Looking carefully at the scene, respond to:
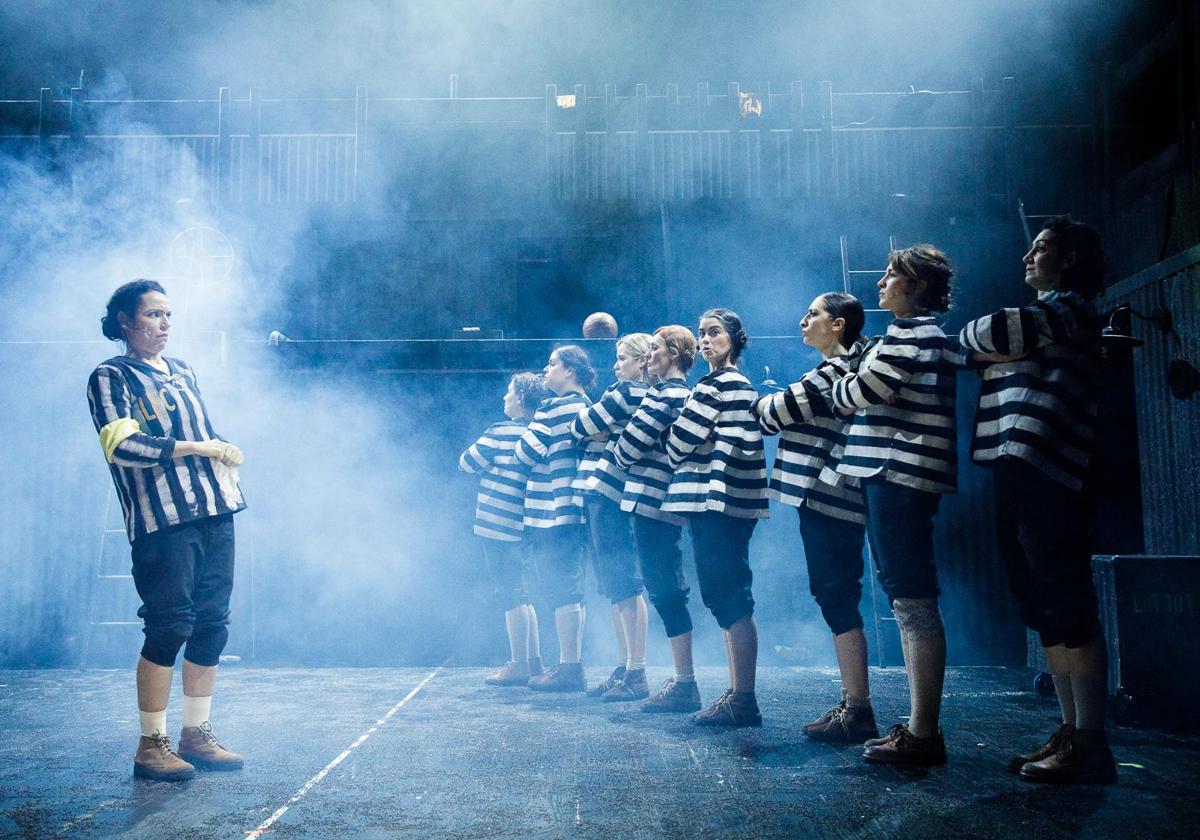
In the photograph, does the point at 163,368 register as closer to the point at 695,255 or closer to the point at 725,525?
the point at 725,525

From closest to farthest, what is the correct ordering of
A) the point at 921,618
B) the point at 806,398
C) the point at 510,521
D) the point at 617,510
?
1. the point at 921,618
2. the point at 806,398
3. the point at 617,510
4. the point at 510,521

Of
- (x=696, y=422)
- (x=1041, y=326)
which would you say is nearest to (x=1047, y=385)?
(x=1041, y=326)

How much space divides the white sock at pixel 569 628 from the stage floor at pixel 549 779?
575 mm

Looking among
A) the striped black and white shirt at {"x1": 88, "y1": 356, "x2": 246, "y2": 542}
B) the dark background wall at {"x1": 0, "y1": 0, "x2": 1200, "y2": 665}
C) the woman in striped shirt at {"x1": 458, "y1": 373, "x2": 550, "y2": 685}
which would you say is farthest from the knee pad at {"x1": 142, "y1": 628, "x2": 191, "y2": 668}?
the dark background wall at {"x1": 0, "y1": 0, "x2": 1200, "y2": 665}

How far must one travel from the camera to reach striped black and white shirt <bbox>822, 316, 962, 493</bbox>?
254 centimetres

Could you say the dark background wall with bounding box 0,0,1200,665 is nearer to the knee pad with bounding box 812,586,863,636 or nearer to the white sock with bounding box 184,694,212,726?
the knee pad with bounding box 812,586,863,636

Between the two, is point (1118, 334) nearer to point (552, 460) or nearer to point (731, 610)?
point (731, 610)

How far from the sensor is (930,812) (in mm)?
2027

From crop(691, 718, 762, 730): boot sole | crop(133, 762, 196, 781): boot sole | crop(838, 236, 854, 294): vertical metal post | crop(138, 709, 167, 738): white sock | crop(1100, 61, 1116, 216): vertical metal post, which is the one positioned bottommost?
crop(691, 718, 762, 730): boot sole

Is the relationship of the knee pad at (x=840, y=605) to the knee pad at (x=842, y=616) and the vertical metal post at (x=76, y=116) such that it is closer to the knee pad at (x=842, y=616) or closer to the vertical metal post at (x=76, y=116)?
the knee pad at (x=842, y=616)

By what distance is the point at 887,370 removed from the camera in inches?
101

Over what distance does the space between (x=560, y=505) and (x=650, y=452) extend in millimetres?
889

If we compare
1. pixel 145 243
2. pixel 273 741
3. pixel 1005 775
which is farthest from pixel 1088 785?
pixel 145 243

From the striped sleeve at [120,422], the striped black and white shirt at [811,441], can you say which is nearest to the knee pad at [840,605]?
the striped black and white shirt at [811,441]
